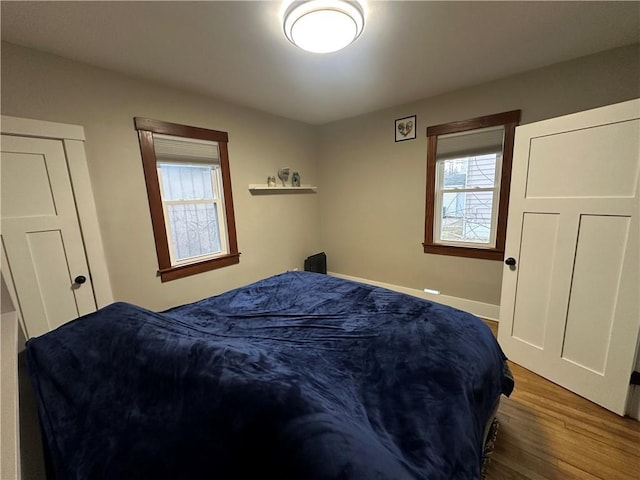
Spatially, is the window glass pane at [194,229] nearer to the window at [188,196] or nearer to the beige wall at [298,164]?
Answer: the window at [188,196]

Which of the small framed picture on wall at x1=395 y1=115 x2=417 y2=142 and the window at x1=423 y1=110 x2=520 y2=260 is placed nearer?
the window at x1=423 y1=110 x2=520 y2=260

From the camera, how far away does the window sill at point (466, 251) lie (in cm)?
277

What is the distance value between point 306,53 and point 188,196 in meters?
1.86

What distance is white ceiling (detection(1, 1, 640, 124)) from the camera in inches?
59.9

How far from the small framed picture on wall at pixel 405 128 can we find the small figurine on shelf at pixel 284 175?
1.59 metres

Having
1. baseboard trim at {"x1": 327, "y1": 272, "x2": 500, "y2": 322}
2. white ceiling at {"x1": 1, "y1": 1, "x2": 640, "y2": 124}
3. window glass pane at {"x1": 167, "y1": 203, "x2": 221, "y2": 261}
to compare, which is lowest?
baseboard trim at {"x1": 327, "y1": 272, "x2": 500, "y2": 322}

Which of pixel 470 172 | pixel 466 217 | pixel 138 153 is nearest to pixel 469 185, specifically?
pixel 470 172

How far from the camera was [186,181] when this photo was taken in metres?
2.74

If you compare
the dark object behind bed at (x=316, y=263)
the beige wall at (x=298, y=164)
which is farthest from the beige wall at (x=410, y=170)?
the dark object behind bed at (x=316, y=263)

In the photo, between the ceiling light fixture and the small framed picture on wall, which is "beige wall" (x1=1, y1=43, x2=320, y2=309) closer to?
the small framed picture on wall

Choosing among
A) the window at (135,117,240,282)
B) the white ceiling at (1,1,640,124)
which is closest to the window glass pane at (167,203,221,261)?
the window at (135,117,240,282)

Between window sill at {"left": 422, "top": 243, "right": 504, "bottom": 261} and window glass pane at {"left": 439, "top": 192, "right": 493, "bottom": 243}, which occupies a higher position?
window glass pane at {"left": 439, "top": 192, "right": 493, "bottom": 243}

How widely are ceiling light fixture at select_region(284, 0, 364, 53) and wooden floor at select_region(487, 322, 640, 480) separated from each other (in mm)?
2693

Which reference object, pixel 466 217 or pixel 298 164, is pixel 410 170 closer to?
pixel 466 217
